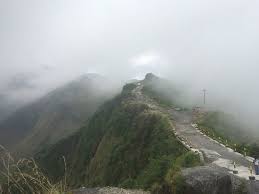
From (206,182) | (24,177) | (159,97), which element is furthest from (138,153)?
(159,97)

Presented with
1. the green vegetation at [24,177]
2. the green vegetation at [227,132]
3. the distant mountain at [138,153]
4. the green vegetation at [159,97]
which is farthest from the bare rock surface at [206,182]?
the green vegetation at [159,97]

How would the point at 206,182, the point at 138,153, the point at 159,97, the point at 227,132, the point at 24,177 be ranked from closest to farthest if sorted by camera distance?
the point at 24,177, the point at 206,182, the point at 138,153, the point at 227,132, the point at 159,97

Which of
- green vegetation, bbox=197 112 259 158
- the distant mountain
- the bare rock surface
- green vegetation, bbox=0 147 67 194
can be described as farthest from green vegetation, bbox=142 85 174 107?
green vegetation, bbox=0 147 67 194

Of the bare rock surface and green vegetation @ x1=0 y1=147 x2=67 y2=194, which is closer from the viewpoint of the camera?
green vegetation @ x1=0 y1=147 x2=67 y2=194

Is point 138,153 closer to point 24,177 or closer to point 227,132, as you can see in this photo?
point 227,132

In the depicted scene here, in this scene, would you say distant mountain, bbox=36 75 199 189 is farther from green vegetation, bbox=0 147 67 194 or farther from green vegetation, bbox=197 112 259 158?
green vegetation, bbox=0 147 67 194

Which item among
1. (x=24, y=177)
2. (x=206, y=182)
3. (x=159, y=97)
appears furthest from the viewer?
(x=159, y=97)

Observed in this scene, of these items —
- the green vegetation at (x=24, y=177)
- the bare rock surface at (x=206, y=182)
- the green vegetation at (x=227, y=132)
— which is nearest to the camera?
the green vegetation at (x=24, y=177)

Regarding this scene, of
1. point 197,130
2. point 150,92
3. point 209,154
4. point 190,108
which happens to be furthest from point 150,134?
point 150,92

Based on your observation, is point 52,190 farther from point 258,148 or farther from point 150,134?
point 150,134

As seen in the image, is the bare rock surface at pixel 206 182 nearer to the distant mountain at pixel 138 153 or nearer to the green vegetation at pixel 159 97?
the distant mountain at pixel 138 153

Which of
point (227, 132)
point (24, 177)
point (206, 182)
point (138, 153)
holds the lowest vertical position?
point (138, 153)

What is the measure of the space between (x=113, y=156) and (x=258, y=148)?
86.9 ft

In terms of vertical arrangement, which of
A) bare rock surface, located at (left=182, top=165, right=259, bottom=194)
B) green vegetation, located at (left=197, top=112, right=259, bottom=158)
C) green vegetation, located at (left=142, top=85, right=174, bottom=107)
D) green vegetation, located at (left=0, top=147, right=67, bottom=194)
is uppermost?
green vegetation, located at (left=0, top=147, right=67, bottom=194)
